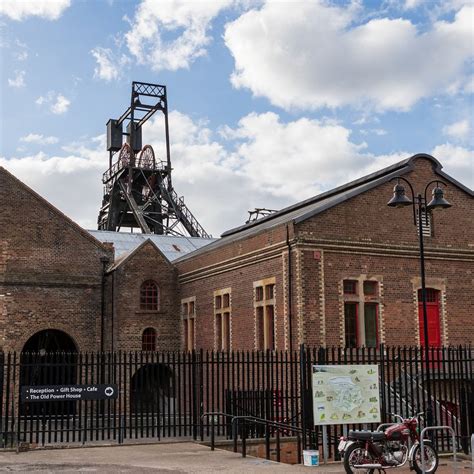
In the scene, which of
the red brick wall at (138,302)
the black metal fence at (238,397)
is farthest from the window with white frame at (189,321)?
the black metal fence at (238,397)

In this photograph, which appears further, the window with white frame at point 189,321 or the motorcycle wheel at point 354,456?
the window with white frame at point 189,321

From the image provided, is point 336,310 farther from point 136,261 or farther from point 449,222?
point 136,261

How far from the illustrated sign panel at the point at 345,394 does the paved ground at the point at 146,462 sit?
1024mm

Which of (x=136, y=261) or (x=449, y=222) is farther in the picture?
(x=136, y=261)

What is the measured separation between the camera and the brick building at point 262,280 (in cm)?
2317

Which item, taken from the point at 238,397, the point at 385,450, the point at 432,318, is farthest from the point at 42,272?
the point at 385,450

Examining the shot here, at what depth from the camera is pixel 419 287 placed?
24656mm

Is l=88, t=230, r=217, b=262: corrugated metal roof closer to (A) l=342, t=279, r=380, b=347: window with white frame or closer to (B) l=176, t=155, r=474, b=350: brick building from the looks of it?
(B) l=176, t=155, r=474, b=350: brick building

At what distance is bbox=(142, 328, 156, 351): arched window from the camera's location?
31141mm

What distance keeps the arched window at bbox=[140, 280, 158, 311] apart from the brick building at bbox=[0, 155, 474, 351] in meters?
0.05

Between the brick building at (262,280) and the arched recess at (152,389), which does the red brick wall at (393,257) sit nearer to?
the brick building at (262,280)

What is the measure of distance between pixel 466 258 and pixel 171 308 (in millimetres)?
13130

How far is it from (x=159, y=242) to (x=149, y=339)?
32.8ft

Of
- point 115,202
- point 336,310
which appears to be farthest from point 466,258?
point 115,202
